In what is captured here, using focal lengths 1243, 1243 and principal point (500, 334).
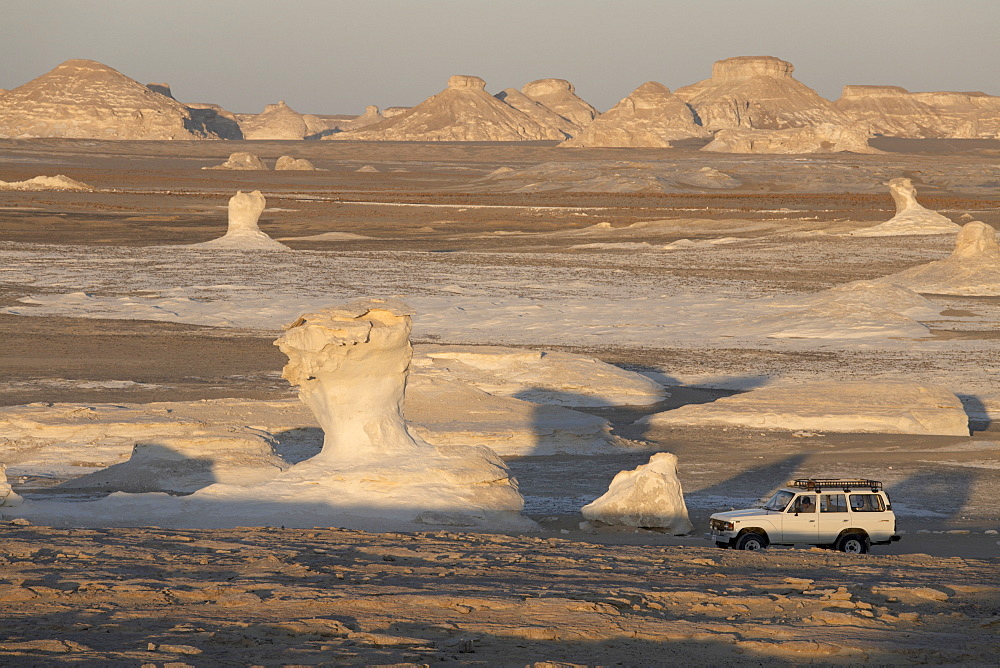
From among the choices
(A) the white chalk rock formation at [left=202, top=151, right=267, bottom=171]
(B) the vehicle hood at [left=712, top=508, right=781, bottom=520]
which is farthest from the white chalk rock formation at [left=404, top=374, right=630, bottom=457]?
(A) the white chalk rock formation at [left=202, top=151, right=267, bottom=171]

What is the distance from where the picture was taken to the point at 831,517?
12.6 m

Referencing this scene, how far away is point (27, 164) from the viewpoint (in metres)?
136

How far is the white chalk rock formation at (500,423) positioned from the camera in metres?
17.6

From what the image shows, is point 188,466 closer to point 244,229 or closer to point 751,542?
point 751,542

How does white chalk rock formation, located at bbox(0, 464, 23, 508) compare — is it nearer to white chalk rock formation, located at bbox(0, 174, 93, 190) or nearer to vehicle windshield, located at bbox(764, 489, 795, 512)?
vehicle windshield, located at bbox(764, 489, 795, 512)

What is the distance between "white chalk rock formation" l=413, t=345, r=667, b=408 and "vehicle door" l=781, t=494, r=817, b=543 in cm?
889

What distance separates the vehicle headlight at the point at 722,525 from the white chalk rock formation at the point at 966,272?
2584 centimetres

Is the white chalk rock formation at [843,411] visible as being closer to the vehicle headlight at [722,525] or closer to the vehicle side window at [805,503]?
the vehicle side window at [805,503]

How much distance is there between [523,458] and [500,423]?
1.08 meters

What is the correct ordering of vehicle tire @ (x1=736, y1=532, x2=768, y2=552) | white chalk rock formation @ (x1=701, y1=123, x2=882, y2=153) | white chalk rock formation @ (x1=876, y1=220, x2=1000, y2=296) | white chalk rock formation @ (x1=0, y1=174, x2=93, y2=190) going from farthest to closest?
white chalk rock formation @ (x1=701, y1=123, x2=882, y2=153), white chalk rock formation @ (x1=0, y1=174, x2=93, y2=190), white chalk rock formation @ (x1=876, y1=220, x2=1000, y2=296), vehicle tire @ (x1=736, y1=532, x2=768, y2=552)

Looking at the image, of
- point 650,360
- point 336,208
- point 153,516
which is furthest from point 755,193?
point 153,516

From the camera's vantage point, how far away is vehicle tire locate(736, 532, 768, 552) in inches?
480

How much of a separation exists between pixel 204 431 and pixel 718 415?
8.11m

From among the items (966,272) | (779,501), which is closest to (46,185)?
(966,272)
